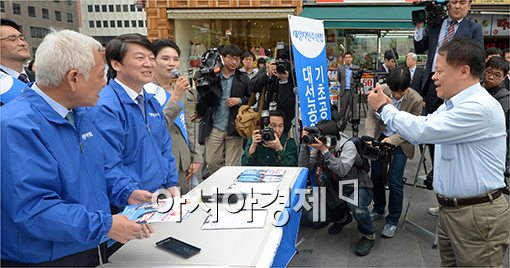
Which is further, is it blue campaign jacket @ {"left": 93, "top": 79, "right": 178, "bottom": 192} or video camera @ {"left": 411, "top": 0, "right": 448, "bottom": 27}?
video camera @ {"left": 411, "top": 0, "right": 448, "bottom": 27}

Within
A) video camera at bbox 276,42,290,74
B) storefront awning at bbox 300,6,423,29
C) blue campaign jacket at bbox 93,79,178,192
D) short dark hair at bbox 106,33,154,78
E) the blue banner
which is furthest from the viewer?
storefront awning at bbox 300,6,423,29

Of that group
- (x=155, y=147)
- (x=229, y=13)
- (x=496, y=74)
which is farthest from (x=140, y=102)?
(x=229, y=13)

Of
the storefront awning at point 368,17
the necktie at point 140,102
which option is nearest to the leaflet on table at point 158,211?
the necktie at point 140,102

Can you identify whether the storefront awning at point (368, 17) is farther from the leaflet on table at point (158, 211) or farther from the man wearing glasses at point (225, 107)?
the leaflet on table at point (158, 211)

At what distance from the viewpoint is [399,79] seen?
120 inches

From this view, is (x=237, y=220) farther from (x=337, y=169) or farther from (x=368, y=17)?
(x=368, y=17)

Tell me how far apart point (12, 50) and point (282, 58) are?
220cm

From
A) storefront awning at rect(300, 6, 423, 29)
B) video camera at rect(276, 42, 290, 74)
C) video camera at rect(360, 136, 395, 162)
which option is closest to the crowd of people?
video camera at rect(276, 42, 290, 74)

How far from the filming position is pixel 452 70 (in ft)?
5.92

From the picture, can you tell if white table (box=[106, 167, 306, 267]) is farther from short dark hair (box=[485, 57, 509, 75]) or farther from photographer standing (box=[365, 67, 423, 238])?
short dark hair (box=[485, 57, 509, 75])

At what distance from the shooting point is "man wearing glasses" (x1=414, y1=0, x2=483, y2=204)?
2953 millimetres

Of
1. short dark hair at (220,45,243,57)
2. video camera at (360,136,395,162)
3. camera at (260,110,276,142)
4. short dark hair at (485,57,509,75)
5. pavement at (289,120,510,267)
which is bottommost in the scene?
pavement at (289,120,510,267)

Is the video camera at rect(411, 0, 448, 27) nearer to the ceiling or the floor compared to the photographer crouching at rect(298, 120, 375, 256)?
nearer to the ceiling

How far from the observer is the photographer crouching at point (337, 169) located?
272cm
